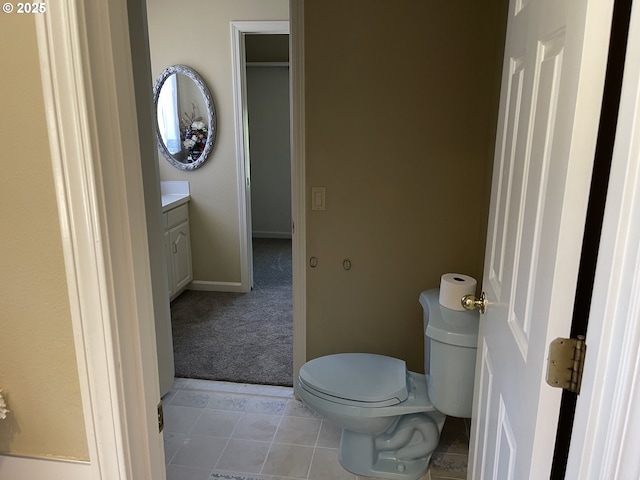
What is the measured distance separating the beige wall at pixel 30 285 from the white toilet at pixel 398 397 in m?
1.22

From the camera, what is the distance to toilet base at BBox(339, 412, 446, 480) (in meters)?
2.02

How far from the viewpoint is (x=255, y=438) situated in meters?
2.27

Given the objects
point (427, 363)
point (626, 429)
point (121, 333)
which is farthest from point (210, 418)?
point (626, 429)

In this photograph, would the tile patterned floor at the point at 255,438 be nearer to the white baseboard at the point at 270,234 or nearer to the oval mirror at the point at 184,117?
the oval mirror at the point at 184,117

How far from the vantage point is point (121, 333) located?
0.81 meters

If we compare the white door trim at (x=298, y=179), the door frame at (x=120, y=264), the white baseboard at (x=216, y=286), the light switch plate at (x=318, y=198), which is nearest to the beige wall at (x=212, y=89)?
the white baseboard at (x=216, y=286)

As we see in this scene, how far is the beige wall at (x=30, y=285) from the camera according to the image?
2.43 ft

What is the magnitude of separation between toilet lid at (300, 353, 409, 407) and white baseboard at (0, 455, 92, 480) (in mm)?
1176

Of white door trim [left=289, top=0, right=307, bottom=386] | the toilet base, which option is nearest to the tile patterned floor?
the toilet base

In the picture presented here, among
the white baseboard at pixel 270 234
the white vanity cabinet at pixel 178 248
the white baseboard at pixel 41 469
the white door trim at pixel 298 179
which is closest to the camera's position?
the white baseboard at pixel 41 469

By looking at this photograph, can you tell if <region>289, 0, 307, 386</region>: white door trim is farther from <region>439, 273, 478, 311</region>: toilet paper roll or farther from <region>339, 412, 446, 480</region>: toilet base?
<region>439, 273, 478, 311</region>: toilet paper roll

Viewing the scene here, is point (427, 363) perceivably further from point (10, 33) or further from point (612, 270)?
point (10, 33)

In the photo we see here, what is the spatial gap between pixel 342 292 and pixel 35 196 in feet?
5.88

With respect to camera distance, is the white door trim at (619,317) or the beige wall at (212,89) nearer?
the white door trim at (619,317)
